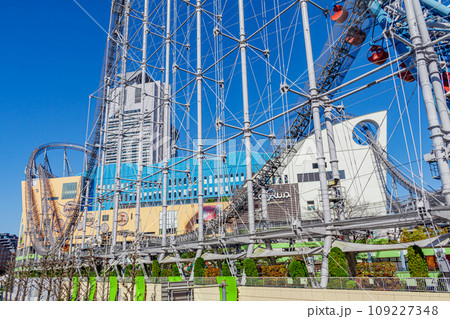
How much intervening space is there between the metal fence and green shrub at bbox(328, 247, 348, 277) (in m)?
0.48

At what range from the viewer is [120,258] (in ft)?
106

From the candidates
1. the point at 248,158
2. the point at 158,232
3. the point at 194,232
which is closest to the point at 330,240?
the point at 248,158

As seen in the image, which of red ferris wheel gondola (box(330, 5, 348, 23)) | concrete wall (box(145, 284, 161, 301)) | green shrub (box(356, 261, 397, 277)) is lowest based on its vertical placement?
concrete wall (box(145, 284, 161, 301))

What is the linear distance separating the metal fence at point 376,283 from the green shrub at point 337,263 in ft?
1.57

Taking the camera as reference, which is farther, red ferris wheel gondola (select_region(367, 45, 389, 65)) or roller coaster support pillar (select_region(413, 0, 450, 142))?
red ferris wheel gondola (select_region(367, 45, 389, 65))

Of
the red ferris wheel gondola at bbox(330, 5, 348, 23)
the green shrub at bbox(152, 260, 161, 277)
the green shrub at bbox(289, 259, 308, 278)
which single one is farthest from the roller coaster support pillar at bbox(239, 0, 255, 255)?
the green shrub at bbox(152, 260, 161, 277)

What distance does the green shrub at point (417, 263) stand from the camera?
40.8ft

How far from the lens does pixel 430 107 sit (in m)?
12.7

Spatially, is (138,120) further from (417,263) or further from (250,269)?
(417,263)

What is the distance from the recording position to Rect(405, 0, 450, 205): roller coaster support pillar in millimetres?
12125

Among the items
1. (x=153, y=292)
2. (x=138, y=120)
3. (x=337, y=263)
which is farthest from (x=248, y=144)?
(x=138, y=120)

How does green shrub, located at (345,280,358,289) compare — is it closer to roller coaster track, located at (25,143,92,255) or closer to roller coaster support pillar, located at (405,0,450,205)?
roller coaster support pillar, located at (405,0,450,205)

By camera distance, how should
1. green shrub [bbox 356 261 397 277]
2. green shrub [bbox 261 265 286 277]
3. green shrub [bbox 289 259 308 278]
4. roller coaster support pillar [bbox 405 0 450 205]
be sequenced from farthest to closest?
green shrub [bbox 261 265 286 277]
green shrub [bbox 356 261 397 277]
green shrub [bbox 289 259 308 278]
roller coaster support pillar [bbox 405 0 450 205]

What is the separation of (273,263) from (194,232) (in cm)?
1094
